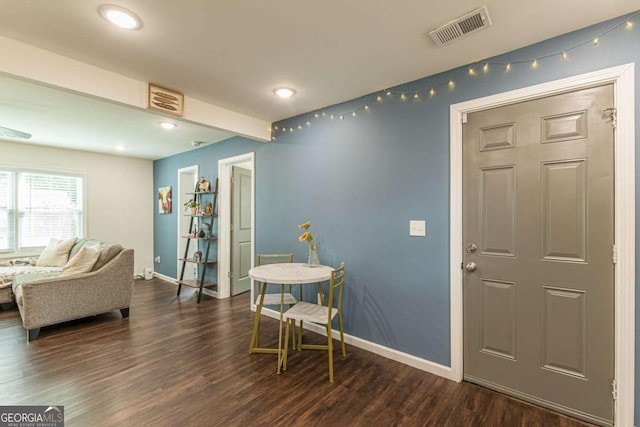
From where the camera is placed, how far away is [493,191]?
2.14m

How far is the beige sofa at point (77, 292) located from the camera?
2.96 metres

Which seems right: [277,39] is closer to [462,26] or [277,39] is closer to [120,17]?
[120,17]

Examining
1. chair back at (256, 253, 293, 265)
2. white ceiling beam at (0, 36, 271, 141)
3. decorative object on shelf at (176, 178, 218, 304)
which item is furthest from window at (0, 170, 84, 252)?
chair back at (256, 253, 293, 265)

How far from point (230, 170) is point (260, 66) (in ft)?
8.37

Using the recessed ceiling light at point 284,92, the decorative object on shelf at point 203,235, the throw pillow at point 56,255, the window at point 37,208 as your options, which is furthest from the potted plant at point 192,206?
the recessed ceiling light at point 284,92

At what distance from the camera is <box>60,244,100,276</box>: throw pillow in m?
3.35

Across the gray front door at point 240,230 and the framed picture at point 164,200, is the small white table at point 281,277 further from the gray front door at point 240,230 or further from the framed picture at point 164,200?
the framed picture at point 164,200

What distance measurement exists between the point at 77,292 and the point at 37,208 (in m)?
2.76

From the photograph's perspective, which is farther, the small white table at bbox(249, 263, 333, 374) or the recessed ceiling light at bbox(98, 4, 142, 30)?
the small white table at bbox(249, 263, 333, 374)

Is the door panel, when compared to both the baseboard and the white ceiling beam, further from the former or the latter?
the baseboard

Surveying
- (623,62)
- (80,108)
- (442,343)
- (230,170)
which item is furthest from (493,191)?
(80,108)

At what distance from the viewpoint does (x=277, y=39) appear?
6.35 feet

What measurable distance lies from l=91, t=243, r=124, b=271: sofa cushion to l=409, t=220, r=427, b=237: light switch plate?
3551 millimetres

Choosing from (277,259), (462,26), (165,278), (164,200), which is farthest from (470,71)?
(165,278)
